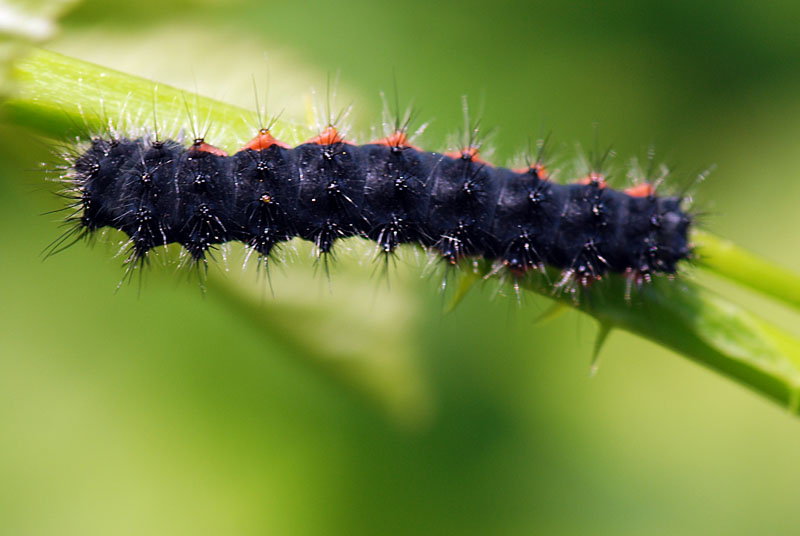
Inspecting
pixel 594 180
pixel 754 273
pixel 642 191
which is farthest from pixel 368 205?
pixel 754 273

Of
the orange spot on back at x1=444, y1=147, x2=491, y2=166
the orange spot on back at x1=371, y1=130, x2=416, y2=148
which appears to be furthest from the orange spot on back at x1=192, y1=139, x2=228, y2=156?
the orange spot on back at x1=444, y1=147, x2=491, y2=166

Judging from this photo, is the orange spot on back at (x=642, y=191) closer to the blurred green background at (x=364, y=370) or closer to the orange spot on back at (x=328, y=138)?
the blurred green background at (x=364, y=370)

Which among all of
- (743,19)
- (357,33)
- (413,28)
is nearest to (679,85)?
(743,19)

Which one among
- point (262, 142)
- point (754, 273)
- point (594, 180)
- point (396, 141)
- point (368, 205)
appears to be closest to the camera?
point (754, 273)

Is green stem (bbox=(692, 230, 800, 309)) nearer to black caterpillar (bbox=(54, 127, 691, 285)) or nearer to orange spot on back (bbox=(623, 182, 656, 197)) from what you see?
black caterpillar (bbox=(54, 127, 691, 285))

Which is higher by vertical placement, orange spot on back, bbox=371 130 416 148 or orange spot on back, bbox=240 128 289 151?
orange spot on back, bbox=371 130 416 148

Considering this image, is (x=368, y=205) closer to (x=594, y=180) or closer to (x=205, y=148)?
(x=205, y=148)
